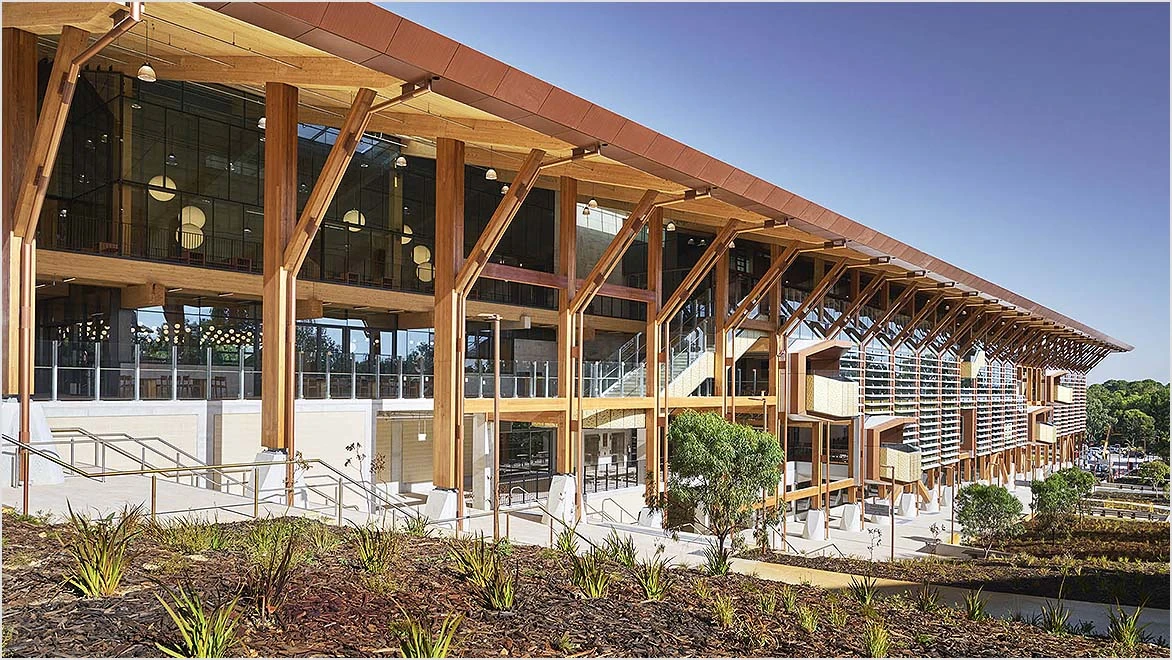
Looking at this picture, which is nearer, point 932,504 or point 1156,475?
point 932,504

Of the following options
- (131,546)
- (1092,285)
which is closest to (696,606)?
(131,546)

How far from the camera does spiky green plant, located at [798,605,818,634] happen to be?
303 inches

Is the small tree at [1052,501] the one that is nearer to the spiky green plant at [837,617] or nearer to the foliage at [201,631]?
the spiky green plant at [837,617]

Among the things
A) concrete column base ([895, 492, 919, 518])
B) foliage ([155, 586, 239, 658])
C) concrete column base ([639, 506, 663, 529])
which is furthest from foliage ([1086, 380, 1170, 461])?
foliage ([155, 586, 239, 658])

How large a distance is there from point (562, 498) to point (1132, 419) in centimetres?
8705

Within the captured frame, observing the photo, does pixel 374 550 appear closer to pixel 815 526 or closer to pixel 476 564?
pixel 476 564

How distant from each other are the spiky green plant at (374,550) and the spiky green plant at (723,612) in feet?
10.2

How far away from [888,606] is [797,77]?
545 inches

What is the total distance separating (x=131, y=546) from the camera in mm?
8547

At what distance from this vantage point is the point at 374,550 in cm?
878

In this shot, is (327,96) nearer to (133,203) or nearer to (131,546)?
(133,203)

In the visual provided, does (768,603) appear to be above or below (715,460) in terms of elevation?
above

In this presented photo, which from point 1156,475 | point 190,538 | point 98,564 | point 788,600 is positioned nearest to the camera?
point 98,564

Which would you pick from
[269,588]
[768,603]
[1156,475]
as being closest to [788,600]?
[768,603]
